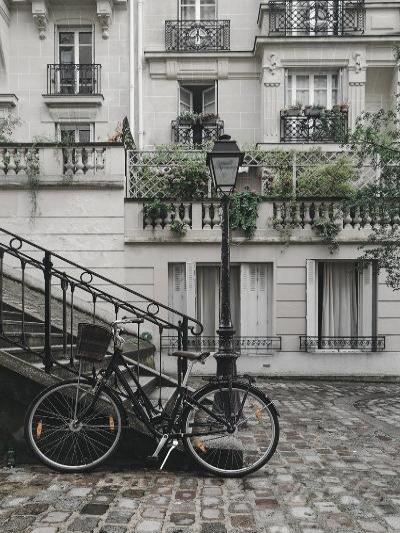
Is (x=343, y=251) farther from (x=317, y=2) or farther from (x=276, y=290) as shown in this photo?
(x=317, y=2)

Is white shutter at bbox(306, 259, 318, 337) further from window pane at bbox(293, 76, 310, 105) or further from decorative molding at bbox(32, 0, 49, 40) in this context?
decorative molding at bbox(32, 0, 49, 40)

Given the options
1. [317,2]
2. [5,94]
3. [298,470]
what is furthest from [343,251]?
[5,94]

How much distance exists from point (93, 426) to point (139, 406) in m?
0.44

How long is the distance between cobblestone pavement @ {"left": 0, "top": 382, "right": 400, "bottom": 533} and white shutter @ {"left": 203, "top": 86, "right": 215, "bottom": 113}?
43.6ft

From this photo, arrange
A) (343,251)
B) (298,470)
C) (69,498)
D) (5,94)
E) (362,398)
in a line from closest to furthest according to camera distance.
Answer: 1. (69,498)
2. (298,470)
3. (362,398)
4. (343,251)
5. (5,94)

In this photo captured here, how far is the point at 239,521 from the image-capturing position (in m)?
3.75

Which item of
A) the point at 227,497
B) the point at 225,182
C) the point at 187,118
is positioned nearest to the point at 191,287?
the point at 225,182

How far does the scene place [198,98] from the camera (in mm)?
17438

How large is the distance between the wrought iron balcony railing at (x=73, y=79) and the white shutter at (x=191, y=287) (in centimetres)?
805

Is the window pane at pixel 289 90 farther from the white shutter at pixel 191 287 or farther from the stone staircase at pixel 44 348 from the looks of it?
the stone staircase at pixel 44 348

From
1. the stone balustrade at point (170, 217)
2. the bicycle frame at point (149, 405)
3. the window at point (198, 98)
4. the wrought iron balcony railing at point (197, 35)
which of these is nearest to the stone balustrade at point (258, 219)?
the stone balustrade at point (170, 217)

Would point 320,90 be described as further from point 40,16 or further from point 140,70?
point 40,16

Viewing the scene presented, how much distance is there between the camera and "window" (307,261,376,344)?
1152cm

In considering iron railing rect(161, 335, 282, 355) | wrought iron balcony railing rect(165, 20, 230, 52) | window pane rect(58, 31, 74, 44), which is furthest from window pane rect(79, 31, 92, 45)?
iron railing rect(161, 335, 282, 355)
